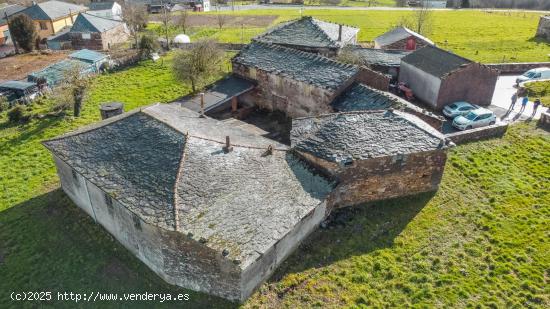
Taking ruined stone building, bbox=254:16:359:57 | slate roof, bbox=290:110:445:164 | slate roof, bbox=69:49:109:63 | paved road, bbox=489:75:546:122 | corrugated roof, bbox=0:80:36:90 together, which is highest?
ruined stone building, bbox=254:16:359:57

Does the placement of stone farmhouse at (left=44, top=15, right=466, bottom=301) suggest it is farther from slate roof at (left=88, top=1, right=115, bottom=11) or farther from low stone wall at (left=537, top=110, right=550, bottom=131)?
slate roof at (left=88, top=1, right=115, bottom=11)

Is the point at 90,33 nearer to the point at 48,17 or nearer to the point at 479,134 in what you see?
the point at 48,17

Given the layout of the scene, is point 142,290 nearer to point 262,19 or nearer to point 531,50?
point 531,50

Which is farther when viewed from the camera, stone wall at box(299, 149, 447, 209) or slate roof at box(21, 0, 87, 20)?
slate roof at box(21, 0, 87, 20)

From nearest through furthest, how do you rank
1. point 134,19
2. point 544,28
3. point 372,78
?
point 372,78 → point 544,28 → point 134,19

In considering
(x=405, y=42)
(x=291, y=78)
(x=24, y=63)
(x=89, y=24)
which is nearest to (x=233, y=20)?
(x=89, y=24)

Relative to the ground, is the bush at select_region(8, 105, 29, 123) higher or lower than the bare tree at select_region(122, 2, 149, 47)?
lower

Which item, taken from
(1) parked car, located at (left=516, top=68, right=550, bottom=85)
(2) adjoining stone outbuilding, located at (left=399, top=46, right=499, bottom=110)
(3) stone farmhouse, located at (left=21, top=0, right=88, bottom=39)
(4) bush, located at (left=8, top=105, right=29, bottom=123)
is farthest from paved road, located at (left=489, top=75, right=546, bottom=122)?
(3) stone farmhouse, located at (left=21, top=0, right=88, bottom=39)
